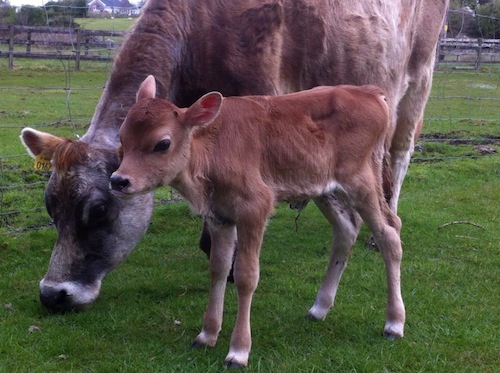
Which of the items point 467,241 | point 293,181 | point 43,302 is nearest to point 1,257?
point 43,302

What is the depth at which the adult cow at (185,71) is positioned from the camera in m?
4.86

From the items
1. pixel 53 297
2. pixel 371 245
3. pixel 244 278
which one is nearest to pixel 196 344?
pixel 244 278

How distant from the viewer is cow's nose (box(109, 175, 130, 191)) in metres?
3.57

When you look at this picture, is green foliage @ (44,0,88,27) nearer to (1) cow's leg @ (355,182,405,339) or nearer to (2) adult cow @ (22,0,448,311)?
(2) adult cow @ (22,0,448,311)

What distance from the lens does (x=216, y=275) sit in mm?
4340

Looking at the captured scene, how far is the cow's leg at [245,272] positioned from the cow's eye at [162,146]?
591 mm

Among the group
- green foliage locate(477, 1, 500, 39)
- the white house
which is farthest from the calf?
green foliage locate(477, 1, 500, 39)

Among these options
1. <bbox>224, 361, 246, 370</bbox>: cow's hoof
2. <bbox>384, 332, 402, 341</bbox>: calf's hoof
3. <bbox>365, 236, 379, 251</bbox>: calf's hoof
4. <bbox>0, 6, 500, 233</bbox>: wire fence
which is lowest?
<bbox>0, 6, 500, 233</bbox>: wire fence

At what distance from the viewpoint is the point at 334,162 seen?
173 inches

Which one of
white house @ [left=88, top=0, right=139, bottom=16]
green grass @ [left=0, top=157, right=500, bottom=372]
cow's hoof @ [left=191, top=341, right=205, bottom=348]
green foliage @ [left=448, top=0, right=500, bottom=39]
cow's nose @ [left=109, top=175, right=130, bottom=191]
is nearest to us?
cow's nose @ [left=109, top=175, right=130, bottom=191]

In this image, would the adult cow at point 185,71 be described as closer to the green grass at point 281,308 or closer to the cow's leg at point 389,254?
the green grass at point 281,308

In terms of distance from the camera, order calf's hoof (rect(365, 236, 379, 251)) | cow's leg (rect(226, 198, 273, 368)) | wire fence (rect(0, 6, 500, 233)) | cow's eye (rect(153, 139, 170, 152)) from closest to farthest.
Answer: cow's eye (rect(153, 139, 170, 152)), cow's leg (rect(226, 198, 273, 368)), calf's hoof (rect(365, 236, 379, 251)), wire fence (rect(0, 6, 500, 233))

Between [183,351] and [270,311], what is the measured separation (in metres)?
0.95

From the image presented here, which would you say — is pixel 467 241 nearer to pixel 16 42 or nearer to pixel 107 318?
pixel 107 318
